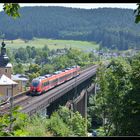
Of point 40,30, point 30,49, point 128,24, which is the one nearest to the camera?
point 30,49

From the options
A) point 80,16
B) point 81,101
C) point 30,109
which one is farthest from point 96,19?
point 30,109

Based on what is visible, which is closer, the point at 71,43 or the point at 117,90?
the point at 117,90

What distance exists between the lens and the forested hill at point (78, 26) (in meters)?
142

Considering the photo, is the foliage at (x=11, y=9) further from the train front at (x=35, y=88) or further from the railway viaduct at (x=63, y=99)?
the train front at (x=35, y=88)

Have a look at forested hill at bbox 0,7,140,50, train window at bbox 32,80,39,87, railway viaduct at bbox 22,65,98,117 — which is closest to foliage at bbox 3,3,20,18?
railway viaduct at bbox 22,65,98,117

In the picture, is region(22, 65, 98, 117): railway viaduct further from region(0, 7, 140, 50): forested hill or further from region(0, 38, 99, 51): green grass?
region(0, 7, 140, 50): forested hill

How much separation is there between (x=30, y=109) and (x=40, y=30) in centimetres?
14104

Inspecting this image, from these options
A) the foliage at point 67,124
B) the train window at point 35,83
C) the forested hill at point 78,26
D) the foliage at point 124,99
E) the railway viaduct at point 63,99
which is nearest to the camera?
the foliage at point 124,99

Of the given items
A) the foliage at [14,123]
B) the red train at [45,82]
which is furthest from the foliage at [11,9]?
the red train at [45,82]

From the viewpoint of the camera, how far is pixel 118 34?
141m

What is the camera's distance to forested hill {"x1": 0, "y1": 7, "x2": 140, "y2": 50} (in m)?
142

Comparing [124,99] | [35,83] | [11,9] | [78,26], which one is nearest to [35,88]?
[35,83]

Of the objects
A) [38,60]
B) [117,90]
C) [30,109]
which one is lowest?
[38,60]

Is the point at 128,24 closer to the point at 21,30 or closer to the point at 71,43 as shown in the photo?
the point at 71,43
